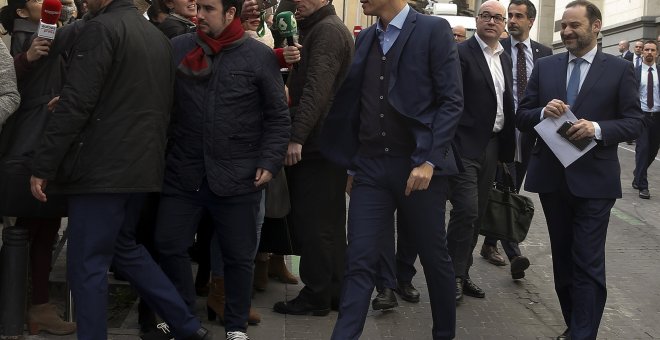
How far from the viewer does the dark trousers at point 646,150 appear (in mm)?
14161

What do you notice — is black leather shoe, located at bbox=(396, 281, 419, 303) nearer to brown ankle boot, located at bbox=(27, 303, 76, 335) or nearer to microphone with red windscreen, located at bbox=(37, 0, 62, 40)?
brown ankle boot, located at bbox=(27, 303, 76, 335)

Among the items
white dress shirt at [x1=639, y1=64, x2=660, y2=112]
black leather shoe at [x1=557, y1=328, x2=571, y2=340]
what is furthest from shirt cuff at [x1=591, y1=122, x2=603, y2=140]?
white dress shirt at [x1=639, y1=64, x2=660, y2=112]

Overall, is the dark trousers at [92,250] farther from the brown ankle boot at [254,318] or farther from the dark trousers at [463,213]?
the dark trousers at [463,213]

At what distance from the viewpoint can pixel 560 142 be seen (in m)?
6.16

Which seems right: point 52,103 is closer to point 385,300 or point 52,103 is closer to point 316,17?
point 316,17

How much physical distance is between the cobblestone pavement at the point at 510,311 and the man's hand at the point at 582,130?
1362 mm

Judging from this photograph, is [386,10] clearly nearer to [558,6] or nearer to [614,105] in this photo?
[614,105]

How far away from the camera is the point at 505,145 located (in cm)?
779

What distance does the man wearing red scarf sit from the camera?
564 centimetres

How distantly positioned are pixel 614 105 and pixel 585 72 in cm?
25

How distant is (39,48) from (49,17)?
232 mm

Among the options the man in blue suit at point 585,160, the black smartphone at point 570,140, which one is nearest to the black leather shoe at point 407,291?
the man in blue suit at point 585,160

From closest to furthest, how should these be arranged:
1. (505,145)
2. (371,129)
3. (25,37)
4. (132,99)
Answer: (132,99)
(371,129)
(25,37)
(505,145)

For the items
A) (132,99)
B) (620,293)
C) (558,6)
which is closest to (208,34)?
(132,99)
